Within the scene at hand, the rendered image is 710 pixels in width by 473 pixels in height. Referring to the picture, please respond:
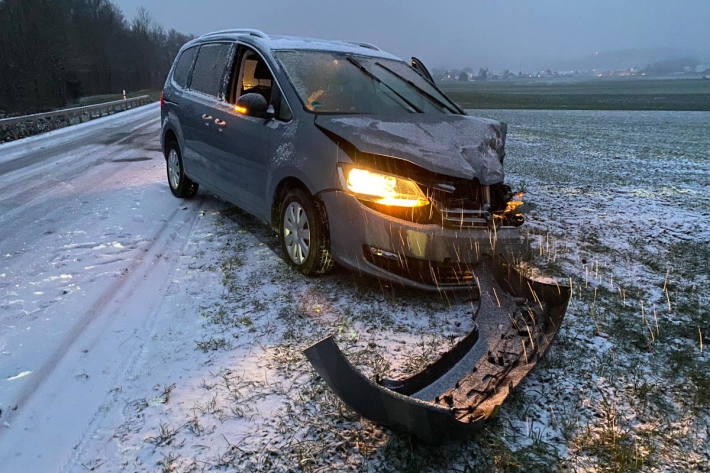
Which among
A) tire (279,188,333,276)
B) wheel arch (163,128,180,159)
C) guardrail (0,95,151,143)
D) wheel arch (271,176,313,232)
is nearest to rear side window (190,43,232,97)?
wheel arch (163,128,180,159)

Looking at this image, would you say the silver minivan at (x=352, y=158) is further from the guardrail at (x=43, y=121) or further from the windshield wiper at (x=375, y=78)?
the guardrail at (x=43, y=121)

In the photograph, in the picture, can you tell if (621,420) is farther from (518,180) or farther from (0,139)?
(0,139)

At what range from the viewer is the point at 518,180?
9.16 metres

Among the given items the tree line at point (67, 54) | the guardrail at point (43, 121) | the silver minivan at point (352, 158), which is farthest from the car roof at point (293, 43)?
the tree line at point (67, 54)

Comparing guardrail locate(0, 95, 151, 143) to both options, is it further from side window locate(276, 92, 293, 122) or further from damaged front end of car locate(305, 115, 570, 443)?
damaged front end of car locate(305, 115, 570, 443)

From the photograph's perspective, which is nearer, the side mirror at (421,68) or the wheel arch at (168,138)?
the side mirror at (421,68)

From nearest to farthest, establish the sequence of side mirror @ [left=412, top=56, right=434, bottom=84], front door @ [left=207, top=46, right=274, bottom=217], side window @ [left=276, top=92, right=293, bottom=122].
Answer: side window @ [left=276, top=92, right=293, bottom=122]
front door @ [left=207, top=46, right=274, bottom=217]
side mirror @ [left=412, top=56, right=434, bottom=84]

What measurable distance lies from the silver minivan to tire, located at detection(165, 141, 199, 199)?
96 cm

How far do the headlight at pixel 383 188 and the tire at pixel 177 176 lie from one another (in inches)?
150

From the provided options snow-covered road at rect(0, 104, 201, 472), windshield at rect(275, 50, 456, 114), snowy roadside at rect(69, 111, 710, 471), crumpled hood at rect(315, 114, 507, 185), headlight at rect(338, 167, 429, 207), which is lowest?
snowy roadside at rect(69, 111, 710, 471)

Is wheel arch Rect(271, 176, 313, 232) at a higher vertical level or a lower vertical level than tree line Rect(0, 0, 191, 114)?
lower

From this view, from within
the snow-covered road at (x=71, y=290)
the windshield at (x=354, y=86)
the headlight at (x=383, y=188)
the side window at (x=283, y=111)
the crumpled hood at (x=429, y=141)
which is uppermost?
the windshield at (x=354, y=86)

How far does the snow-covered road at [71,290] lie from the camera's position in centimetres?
259

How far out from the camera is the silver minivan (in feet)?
11.6
